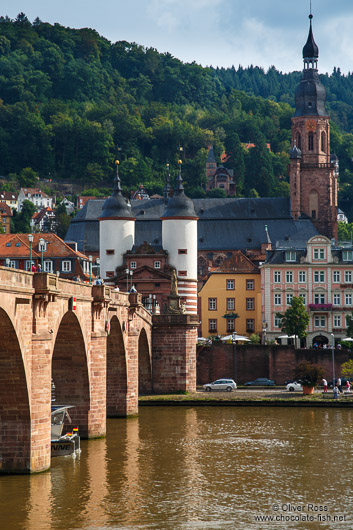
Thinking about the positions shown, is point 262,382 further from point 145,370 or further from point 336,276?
point 336,276

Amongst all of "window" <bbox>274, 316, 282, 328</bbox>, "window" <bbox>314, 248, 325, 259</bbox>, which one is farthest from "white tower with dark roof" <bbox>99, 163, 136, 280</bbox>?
"window" <bbox>314, 248, 325, 259</bbox>

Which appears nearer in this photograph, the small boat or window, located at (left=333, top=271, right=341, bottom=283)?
the small boat

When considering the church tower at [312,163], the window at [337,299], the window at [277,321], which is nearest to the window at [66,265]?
the window at [277,321]

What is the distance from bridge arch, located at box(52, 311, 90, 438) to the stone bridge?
0.17ft

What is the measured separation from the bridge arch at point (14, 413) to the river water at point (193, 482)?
0.75 m

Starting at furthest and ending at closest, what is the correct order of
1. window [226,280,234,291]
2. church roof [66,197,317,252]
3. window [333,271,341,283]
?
1. church roof [66,197,317,252]
2. window [226,280,234,291]
3. window [333,271,341,283]

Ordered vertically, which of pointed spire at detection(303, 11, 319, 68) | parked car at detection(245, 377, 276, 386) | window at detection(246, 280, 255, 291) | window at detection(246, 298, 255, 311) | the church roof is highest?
pointed spire at detection(303, 11, 319, 68)

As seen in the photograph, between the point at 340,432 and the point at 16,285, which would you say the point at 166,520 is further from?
the point at 340,432

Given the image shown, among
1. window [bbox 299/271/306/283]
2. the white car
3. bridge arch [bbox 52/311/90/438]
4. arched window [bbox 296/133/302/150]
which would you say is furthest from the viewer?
arched window [bbox 296/133/302/150]

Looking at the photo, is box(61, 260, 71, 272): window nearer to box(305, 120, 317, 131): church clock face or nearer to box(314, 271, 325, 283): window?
box(314, 271, 325, 283): window

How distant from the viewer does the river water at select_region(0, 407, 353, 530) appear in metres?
39.0

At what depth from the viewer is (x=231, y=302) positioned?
116312 millimetres

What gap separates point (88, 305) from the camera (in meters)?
54.2

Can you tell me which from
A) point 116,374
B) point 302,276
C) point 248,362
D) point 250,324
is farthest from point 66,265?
point 116,374
